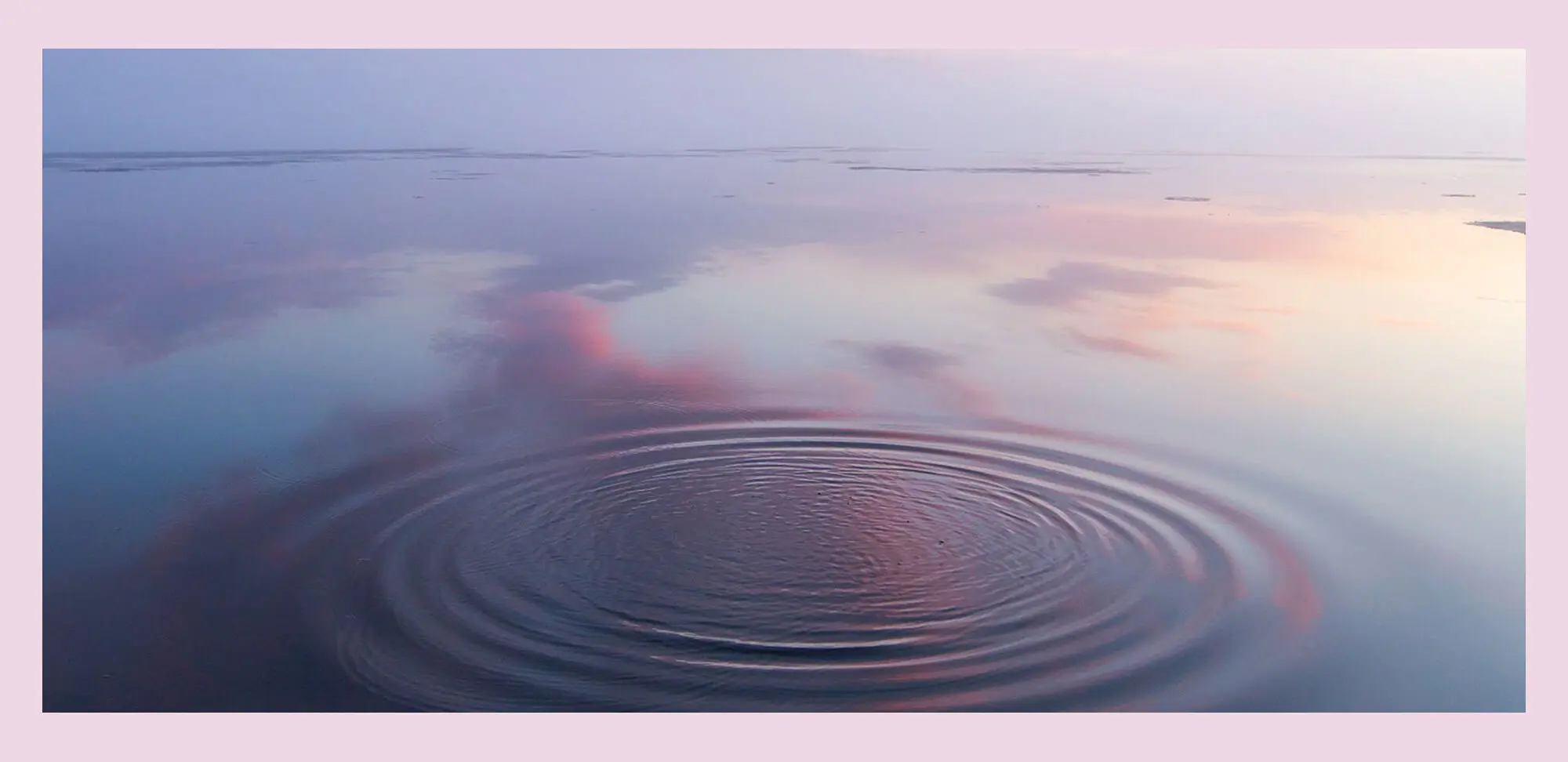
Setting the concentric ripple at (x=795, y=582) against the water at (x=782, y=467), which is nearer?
the concentric ripple at (x=795, y=582)

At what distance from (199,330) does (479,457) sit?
3.63 metres

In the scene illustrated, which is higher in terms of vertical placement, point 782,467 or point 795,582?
point 782,467

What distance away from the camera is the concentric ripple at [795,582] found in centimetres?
505

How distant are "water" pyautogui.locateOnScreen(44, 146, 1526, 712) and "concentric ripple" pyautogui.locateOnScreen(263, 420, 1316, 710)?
2cm

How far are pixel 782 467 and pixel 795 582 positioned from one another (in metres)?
1.35

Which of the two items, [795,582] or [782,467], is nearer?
[795,582]

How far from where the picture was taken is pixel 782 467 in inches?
277

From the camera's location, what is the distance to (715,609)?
5531mm

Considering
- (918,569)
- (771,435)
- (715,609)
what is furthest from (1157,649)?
(771,435)

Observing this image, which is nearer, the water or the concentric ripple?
the concentric ripple

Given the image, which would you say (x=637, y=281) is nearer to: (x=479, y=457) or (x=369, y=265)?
(x=369, y=265)

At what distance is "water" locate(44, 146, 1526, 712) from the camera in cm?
523

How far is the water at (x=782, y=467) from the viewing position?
17.2ft

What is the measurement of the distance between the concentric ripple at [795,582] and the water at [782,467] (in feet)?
0.07
